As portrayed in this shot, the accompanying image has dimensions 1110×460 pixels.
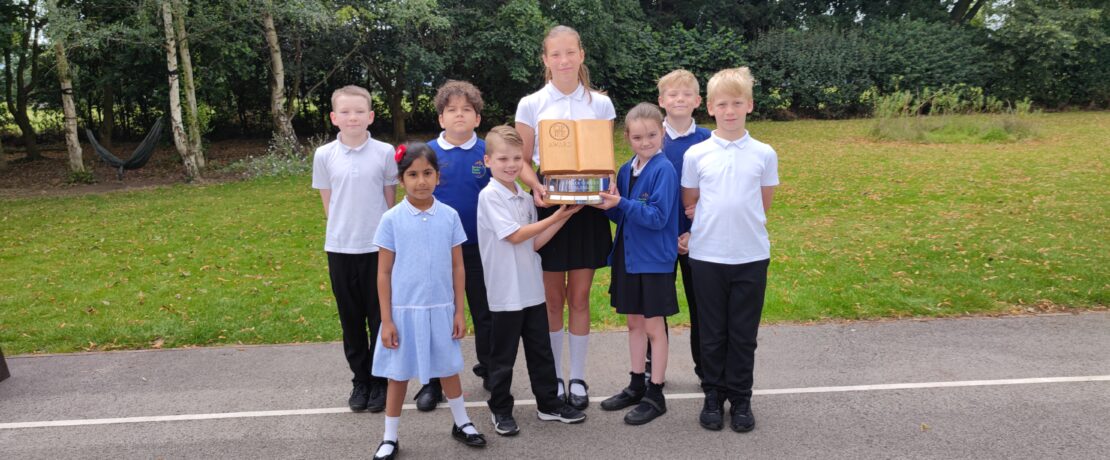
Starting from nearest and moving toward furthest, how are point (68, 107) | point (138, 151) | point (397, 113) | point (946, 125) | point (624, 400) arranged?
1. point (624, 400)
2. point (138, 151)
3. point (68, 107)
4. point (946, 125)
5. point (397, 113)

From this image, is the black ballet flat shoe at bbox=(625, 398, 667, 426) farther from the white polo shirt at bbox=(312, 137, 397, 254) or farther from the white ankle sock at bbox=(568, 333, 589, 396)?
the white polo shirt at bbox=(312, 137, 397, 254)

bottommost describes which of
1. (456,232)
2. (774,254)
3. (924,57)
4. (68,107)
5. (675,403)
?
(675,403)

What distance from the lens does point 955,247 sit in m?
8.08

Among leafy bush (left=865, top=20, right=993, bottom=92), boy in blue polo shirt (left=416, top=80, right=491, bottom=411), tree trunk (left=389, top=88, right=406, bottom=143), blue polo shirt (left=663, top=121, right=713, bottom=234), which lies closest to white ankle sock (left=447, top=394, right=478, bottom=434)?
boy in blue polo shirt (left=416, top=80, right=491, bottom=411)

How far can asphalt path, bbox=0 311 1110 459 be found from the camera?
3.86 meters

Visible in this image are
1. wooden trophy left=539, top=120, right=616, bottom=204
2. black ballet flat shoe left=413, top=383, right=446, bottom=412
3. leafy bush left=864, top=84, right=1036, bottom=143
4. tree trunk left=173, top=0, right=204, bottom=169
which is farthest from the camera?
leafy bush left=864, top=84, right=1036, bottom=143

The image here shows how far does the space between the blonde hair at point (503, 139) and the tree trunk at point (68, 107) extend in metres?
14.7

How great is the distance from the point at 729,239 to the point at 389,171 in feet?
6.48

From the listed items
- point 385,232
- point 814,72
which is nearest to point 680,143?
point 385,232

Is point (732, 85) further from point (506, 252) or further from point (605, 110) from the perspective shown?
point (506, 252)

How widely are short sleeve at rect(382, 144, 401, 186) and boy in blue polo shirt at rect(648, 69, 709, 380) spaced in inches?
62.6

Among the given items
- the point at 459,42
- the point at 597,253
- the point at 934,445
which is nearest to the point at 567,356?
the point at 597,253

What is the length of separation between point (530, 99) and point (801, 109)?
89.0 feet

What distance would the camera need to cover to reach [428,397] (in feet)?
14.6
